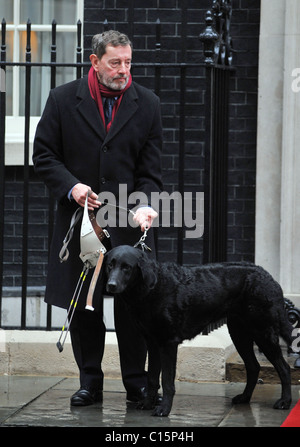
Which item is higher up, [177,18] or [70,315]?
[177,18]

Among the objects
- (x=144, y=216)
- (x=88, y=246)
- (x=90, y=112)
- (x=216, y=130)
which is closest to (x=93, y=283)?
(x=88, y=246)

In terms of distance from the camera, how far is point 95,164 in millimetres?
5730

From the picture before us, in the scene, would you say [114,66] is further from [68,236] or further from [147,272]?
[147,272]

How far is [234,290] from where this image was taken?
564 cm

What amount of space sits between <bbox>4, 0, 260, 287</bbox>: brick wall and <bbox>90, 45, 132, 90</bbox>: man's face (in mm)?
2281

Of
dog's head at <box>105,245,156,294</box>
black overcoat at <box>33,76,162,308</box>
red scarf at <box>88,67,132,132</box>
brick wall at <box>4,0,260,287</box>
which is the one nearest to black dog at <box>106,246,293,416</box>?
dog's head at <box>105,245,156,294</box>

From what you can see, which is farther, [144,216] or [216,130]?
[216,130]

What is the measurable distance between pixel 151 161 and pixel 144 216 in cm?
45

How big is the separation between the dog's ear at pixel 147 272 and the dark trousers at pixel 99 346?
534mm

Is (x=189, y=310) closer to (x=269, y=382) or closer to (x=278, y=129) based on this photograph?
(x=269, y=382)

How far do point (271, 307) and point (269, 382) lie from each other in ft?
3.28

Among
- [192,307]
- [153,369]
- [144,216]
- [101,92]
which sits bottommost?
[153,369]
